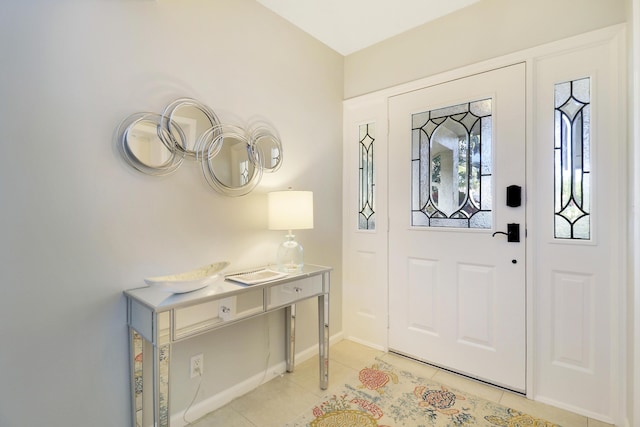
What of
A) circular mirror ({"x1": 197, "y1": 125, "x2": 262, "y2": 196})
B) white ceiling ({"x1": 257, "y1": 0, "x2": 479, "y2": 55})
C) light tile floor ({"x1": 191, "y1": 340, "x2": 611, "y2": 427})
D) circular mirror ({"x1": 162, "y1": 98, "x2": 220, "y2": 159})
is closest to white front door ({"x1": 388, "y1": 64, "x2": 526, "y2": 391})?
light tile floor ({"x1": 191, "y1": 340, "x2": 611, "y2": 427})

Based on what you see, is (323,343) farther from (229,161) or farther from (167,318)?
(229,161)

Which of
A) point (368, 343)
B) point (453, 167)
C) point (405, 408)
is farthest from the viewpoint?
point (368, 343)

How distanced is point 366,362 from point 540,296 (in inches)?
51.6

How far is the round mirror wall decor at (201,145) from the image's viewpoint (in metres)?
1.55

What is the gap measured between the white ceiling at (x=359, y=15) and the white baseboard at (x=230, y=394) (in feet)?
8.38

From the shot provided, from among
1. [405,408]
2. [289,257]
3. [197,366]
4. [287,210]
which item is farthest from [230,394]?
[287,210]

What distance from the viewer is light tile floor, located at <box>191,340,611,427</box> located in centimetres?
178

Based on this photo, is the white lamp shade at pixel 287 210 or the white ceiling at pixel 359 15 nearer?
the white lamp shade at pixel 287 210

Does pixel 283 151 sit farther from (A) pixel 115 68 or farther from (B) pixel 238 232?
(A) pixel 115 68

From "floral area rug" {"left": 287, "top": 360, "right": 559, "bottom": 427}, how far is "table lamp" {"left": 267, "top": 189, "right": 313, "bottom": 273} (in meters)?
0.86

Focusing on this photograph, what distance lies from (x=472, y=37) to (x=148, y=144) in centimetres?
222

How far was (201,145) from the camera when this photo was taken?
1.80 meters

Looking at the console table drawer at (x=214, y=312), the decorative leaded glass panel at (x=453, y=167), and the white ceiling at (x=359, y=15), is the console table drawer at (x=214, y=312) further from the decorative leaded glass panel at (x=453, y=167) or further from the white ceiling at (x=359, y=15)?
the white ceiling at (x=359, y=15)

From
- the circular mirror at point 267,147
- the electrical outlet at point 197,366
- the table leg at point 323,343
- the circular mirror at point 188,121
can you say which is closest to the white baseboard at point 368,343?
the table leg at point 323,343
